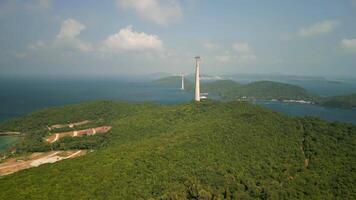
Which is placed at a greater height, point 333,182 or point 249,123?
point 249,123

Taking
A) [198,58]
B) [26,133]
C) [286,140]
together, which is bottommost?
[26,133]

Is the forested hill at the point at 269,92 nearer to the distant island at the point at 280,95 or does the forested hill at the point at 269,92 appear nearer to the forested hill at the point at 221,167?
the distant island at the point at 280,95

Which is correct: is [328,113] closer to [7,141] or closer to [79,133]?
[79,133]

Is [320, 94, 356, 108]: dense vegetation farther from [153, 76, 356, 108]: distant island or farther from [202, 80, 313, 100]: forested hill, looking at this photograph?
[202, 80, 313, 100]: forested hill

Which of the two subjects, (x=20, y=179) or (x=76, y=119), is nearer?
(x=20, y=179)

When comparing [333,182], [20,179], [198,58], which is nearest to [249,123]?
[333,182]

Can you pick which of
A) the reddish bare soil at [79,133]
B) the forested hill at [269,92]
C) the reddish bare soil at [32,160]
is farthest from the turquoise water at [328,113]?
the reddish bare soil at [32,160]

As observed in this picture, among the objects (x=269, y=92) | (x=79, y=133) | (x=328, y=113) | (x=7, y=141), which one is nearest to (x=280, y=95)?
(x=269, y=92)

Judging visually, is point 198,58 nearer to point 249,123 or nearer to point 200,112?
point 200,112
